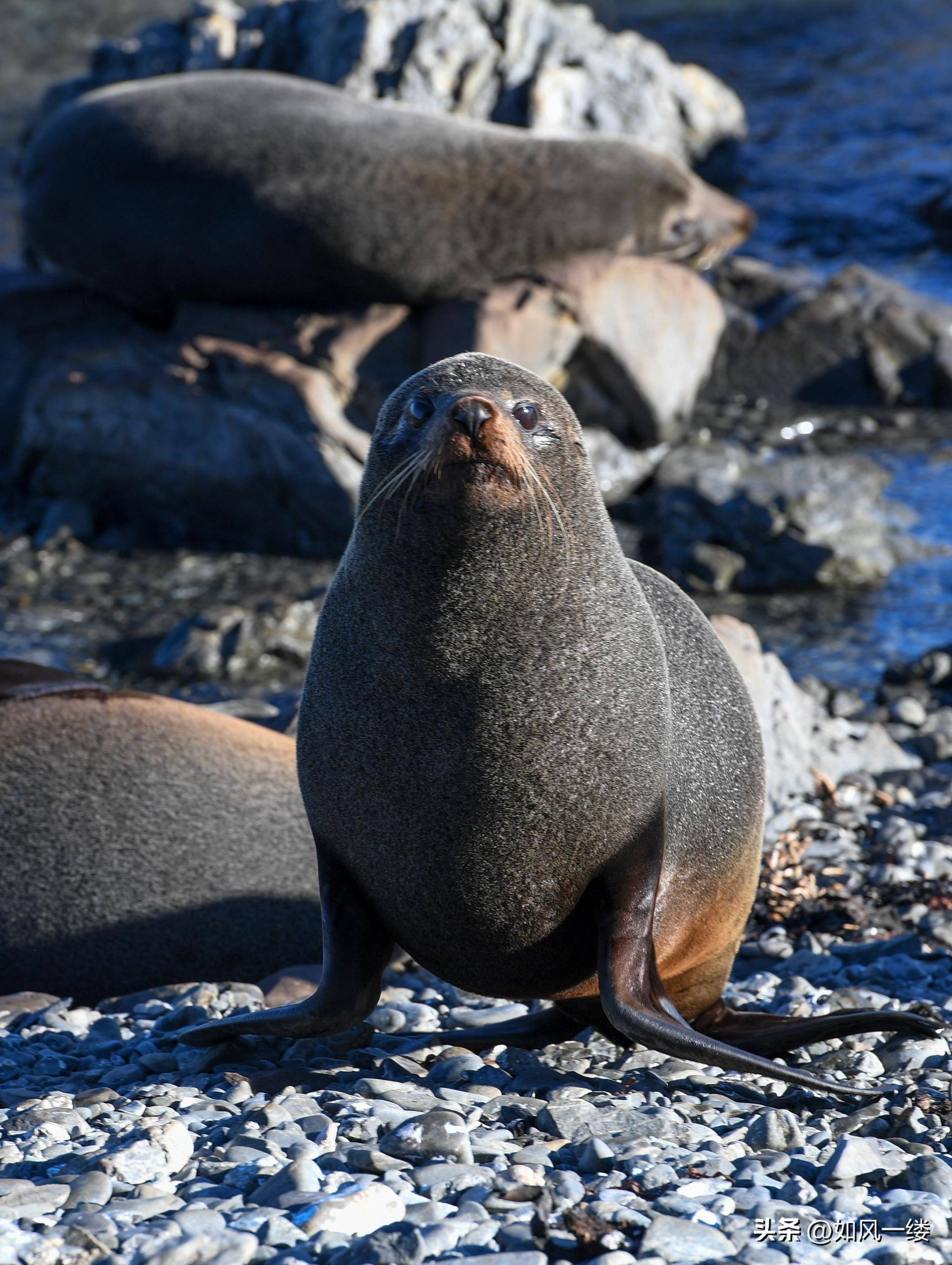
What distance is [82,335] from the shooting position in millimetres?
10828

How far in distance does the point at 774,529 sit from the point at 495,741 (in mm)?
6248

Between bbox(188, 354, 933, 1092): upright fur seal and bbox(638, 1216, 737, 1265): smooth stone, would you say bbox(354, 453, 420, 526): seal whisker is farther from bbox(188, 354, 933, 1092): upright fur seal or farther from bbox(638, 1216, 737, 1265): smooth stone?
→ bbox(638, 1216, 737, 1265): smooth stone

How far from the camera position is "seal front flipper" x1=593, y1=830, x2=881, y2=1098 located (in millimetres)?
3318

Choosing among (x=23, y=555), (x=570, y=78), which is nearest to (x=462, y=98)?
(x=570, y=78)

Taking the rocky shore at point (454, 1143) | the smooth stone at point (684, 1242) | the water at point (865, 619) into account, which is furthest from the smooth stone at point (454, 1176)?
the water at point (865, 619)

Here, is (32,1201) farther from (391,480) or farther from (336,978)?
(391,480)

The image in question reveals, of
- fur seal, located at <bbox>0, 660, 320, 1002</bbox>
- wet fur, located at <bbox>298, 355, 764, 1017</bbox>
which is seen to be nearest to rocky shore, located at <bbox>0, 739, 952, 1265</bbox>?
fur seal, located at <bbox>0, 660, 320, 1002</bbox>

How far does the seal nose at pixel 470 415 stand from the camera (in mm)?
3262

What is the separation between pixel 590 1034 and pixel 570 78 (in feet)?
38.9

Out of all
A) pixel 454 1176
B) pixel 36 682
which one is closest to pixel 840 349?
pixel 36 682

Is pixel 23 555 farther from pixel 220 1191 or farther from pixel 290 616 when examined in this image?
pixel 220 1191

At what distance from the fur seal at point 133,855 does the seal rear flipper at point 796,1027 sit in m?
1.60

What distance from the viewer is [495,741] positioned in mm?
3480

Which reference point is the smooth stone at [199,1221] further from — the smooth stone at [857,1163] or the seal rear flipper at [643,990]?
the smooth stone at [857,1163]
